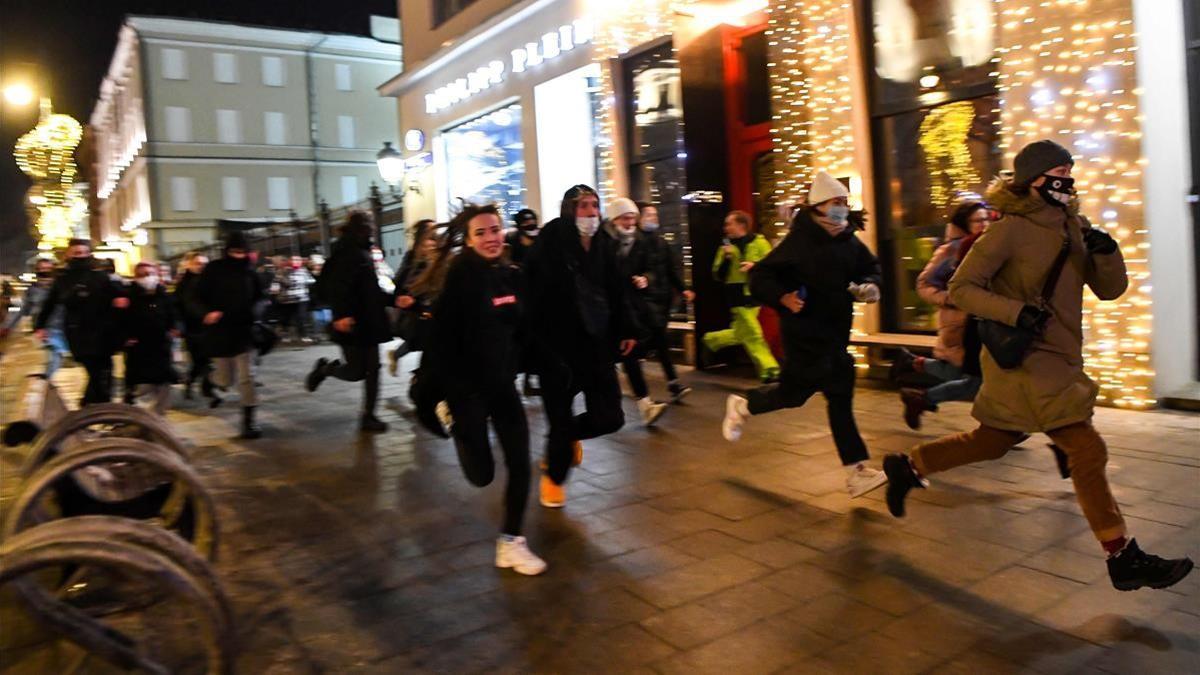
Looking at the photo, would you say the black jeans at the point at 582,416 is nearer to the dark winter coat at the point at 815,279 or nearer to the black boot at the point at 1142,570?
the dark winter coat at the point at 815,279

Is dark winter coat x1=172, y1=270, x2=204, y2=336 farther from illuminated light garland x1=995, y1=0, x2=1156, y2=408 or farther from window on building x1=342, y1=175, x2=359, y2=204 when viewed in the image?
Result: window on building x1=342, y1=175, x2=359, y2=204

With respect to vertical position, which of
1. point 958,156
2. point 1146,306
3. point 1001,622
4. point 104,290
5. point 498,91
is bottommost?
point 1001,622

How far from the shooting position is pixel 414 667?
346 centimetres

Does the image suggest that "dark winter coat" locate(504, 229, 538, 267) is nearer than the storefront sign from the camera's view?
Yes

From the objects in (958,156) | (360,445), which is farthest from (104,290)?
(958,156)

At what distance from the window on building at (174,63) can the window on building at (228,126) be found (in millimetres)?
2530

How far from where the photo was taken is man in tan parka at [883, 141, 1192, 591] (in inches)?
144

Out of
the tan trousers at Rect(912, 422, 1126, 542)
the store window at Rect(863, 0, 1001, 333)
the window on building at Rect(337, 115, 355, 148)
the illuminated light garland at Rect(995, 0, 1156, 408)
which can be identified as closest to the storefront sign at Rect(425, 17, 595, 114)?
the store window at Rect(863, 0, 1001, 333)

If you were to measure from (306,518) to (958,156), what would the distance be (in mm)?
6287

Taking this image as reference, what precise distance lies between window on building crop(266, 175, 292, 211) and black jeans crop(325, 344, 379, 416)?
145 feet

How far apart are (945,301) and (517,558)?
3.27 meters

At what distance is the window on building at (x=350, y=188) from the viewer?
1984 inches

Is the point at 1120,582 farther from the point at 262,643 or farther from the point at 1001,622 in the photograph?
the point at 262,643

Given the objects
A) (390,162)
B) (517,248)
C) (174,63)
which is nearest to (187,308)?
(517,248)
